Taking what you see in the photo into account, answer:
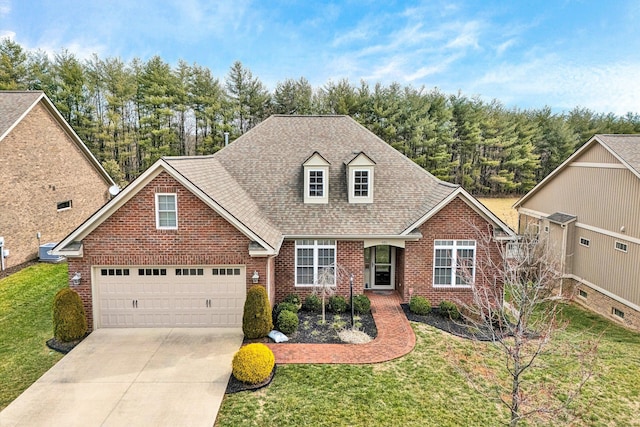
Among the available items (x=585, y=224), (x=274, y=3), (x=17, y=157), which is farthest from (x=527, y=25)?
(x=17, y=157)

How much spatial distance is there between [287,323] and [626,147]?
15619 mm

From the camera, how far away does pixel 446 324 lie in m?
13.1

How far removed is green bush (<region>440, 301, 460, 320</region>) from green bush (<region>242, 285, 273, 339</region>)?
6.53m

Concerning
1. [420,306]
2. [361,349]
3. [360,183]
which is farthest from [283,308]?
[360,183]

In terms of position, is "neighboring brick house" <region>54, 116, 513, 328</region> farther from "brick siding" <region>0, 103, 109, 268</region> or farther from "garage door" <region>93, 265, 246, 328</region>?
"brick siding" <region>0, 103, 109, 268</region>

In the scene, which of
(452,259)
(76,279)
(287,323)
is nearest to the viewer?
(76,279)

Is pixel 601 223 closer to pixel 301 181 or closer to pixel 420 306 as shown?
pixel 420 306

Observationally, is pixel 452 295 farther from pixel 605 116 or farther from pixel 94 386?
pixel 605 116

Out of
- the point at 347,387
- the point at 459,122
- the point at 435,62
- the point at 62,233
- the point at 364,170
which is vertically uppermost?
the point at 435,62

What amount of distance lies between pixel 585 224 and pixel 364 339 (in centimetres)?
1269

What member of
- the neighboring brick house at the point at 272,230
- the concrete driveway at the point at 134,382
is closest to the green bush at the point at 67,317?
the concrete driveway at the point at 134,382

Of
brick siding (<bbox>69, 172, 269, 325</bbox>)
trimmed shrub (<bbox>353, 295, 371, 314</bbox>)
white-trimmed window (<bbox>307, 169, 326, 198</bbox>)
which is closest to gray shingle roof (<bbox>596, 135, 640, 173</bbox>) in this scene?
trimmed shrub (<bbox>353, 295, 371, 314</bbox>)

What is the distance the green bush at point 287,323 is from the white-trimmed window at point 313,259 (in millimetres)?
2690

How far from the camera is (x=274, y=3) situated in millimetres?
19562
